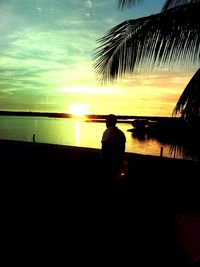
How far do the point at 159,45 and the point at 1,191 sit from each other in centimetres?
461

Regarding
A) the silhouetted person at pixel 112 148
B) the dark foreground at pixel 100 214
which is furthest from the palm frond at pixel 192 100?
the silhouetted person at pixel 112 148

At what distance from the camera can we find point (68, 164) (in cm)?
1018

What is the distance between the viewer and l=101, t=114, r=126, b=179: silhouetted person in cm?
570

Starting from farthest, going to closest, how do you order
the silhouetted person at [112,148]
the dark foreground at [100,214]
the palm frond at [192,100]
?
1. the silhouetted person at [112,148]
2. the dark foreground at [100,214]
3. the palm frond at [192,100]

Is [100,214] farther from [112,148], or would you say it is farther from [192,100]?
[192,100]

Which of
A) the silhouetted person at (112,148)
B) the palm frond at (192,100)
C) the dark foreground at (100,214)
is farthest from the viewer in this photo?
the silhouetted person at (112,148)

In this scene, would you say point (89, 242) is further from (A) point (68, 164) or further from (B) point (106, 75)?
(A) point (68, 164)

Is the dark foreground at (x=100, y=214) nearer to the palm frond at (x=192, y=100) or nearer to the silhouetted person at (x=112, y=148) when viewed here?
the silhouetted person at (x=112, y=148)

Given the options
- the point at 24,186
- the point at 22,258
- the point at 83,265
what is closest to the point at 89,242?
the point at 83,265

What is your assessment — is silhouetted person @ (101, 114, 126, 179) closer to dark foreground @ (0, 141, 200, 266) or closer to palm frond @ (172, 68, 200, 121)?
dark foreground @ (0, 141, 200, 266)

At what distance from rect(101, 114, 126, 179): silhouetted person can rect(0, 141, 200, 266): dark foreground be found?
12.1 inches

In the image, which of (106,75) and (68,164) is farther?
(68,164)

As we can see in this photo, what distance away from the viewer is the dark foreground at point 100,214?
4020mm

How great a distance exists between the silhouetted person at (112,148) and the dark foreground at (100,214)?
1.01 feet
